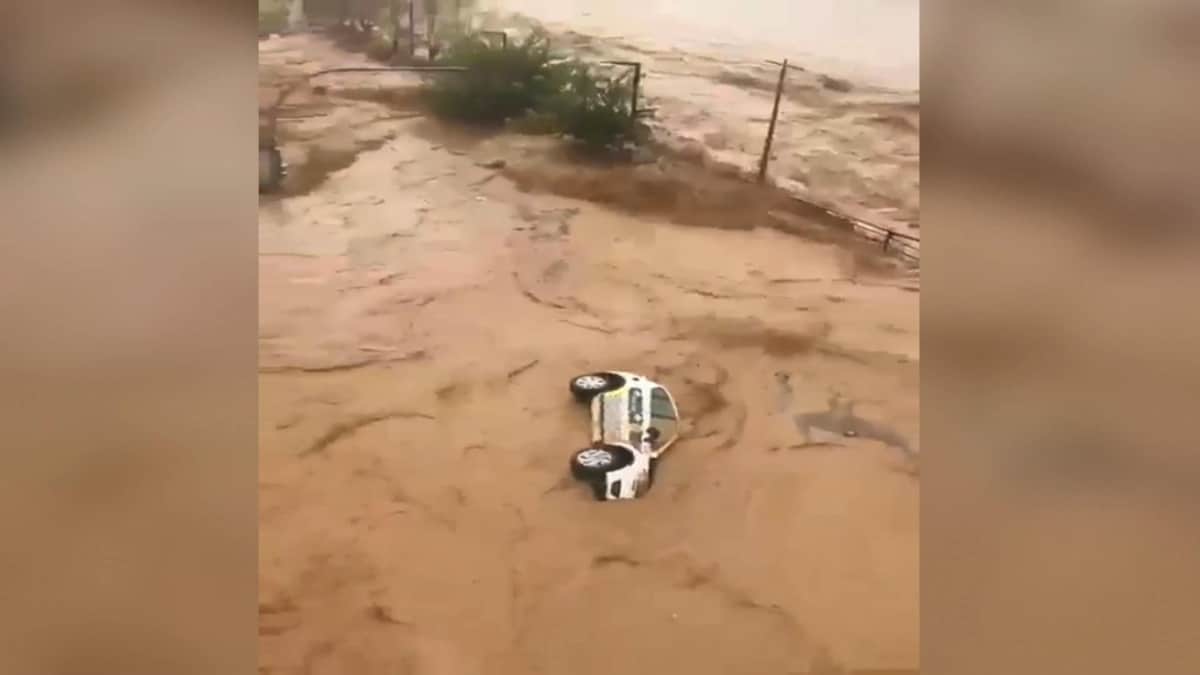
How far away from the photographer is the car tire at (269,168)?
0.77m

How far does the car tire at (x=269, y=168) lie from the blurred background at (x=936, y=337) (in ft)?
0.03

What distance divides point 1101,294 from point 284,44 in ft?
1.82

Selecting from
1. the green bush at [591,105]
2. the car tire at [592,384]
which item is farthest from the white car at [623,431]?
the green bush at [591,105]

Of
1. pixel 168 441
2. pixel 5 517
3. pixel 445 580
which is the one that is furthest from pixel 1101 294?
pixel 5 517

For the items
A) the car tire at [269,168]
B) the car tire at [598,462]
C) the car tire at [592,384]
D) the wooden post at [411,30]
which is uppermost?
the wooden post at [411,30]

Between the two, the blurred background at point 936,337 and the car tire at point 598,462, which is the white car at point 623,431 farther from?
the blurred background at point 936,337

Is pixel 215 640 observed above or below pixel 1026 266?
below

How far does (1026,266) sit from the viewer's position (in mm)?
812

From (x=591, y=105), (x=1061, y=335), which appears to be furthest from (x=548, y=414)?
(x=1061, y=335)

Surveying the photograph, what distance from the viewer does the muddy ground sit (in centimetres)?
75

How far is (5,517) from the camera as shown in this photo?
732 millimetres

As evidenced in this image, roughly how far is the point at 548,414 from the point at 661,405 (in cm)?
7

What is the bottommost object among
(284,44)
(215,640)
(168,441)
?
(215,640)

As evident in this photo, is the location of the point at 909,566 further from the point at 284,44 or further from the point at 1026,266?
the point at 284,44
